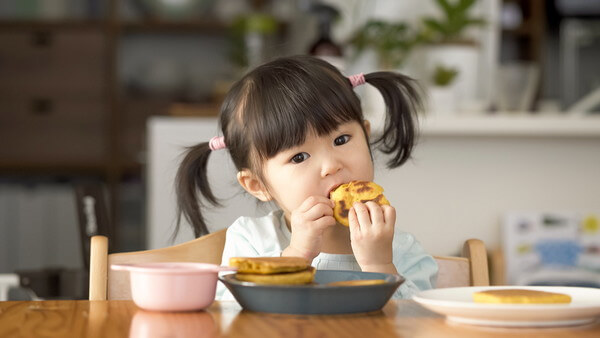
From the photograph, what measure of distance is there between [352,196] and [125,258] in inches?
12.6

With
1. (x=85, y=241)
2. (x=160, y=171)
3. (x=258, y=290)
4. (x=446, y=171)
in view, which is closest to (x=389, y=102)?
(x=85, y=241)

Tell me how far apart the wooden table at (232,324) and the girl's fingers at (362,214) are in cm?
20

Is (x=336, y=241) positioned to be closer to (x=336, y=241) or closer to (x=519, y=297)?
(x=336, y=241)

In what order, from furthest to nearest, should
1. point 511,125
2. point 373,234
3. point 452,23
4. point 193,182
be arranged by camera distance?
point 452,23 < point 511,125 < point 193,182 < point 373,234

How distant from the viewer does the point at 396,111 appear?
5.16ft

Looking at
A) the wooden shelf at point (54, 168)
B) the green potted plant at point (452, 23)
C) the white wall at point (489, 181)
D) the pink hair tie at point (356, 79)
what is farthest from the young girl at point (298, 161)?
the wooden shelf at point (54, 168)

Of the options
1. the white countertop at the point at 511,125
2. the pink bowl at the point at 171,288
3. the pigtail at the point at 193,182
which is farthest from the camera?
the white countertop at the point at 511,125

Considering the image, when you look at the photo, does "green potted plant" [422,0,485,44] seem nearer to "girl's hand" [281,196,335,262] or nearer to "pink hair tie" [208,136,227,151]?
"pink hair tie" [208,136,227,151]

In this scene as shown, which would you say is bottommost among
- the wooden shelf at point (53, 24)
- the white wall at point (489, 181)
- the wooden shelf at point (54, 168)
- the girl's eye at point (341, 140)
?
the wooden shelf at point (54, 168)

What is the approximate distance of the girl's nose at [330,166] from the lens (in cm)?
127

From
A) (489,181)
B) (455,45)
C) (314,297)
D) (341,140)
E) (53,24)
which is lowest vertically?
(489,181)

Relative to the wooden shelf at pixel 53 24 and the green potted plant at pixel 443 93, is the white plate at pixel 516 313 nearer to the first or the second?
the green potted plant at pixel 443 93

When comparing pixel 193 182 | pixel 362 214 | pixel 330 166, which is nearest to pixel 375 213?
pixel 362 214

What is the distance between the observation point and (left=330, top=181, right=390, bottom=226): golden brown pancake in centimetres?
116
